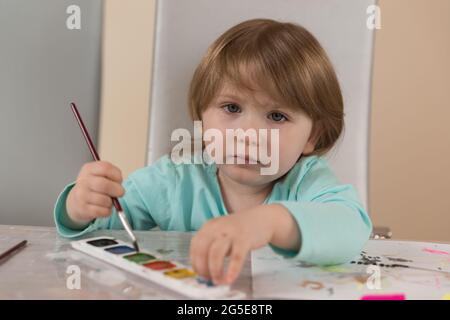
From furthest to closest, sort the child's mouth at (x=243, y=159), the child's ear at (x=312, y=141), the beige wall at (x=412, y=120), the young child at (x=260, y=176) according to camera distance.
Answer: the beige wall at (x=412, y=120)
the child's ear at (x=312, y=141)
the child's mouth at (x=243, y=159)
the young child at (x=260, y=176)

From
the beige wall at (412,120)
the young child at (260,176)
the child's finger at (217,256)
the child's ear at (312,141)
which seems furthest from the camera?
the beige wall at (412,120)

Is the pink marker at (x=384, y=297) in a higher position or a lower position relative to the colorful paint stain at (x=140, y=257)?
lower

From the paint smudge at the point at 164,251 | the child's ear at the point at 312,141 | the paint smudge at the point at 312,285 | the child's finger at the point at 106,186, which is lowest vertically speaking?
the paint smudge at the point at 312,285

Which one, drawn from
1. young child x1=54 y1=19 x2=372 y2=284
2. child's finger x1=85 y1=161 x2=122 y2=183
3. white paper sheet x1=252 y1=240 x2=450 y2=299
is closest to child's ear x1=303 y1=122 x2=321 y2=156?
young child x1=54 y1=19 x2=372 y2=284

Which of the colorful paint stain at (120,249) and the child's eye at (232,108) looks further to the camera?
the child's eye at (232,108)

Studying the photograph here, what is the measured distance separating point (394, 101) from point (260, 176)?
0.83m

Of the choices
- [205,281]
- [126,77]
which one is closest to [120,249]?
[205,281]

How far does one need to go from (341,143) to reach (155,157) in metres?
0.33

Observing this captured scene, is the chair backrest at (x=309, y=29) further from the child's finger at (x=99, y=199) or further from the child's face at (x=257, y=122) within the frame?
the child's finger at (x=99, y=199)

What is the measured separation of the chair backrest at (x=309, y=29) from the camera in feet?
3.30

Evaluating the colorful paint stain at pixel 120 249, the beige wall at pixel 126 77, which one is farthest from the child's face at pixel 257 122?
the beige wall at pixel 126 77

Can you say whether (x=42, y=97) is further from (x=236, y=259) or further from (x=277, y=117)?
(x=236, y=259)

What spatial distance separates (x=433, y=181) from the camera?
5.11 feet
